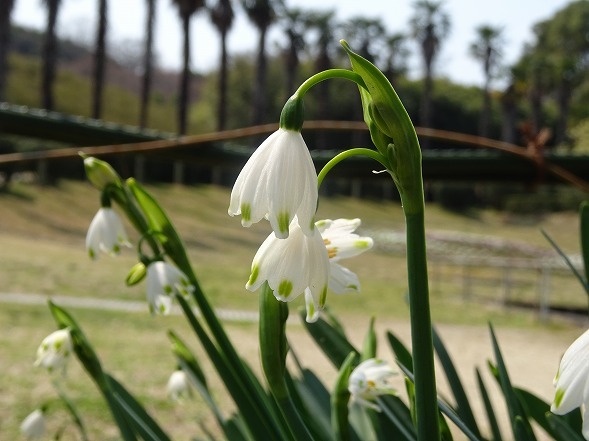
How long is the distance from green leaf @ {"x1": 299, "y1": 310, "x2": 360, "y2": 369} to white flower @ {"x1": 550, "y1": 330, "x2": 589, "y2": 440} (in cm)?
57

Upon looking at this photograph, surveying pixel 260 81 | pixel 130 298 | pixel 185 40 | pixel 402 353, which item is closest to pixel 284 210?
pixel 402 353

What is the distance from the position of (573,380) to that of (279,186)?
8.3 inches

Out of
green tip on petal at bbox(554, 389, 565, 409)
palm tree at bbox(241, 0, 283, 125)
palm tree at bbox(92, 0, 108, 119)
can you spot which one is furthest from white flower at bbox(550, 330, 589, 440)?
palm tree at bbox(241, 0, 283, 125)

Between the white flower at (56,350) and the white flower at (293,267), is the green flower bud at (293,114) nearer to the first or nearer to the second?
the white flower at (293,267)

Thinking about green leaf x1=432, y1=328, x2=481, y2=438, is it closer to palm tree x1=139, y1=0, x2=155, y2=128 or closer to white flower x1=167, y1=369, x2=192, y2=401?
white flower x1=167, y1=369, x2=192, y2=401

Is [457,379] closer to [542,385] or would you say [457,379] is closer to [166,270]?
[166,270]

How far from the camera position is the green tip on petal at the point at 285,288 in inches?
21.1

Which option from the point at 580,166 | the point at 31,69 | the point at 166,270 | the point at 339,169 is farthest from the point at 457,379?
the point at 31,69

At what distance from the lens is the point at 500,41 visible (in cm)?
4066

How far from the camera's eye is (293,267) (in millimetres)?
537

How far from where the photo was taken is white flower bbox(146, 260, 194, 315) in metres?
0.95

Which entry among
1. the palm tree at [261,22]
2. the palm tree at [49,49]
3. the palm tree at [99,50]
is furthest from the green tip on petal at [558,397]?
the palm tree at [261,22]

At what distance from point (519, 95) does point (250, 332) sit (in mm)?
33284

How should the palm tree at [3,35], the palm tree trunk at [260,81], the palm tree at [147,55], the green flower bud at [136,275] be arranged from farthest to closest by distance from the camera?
the palm tree trunk at [260,81] < the palm tree at [147,55] < the palm tree at [3,35] < the green flower bud at [136,275]
